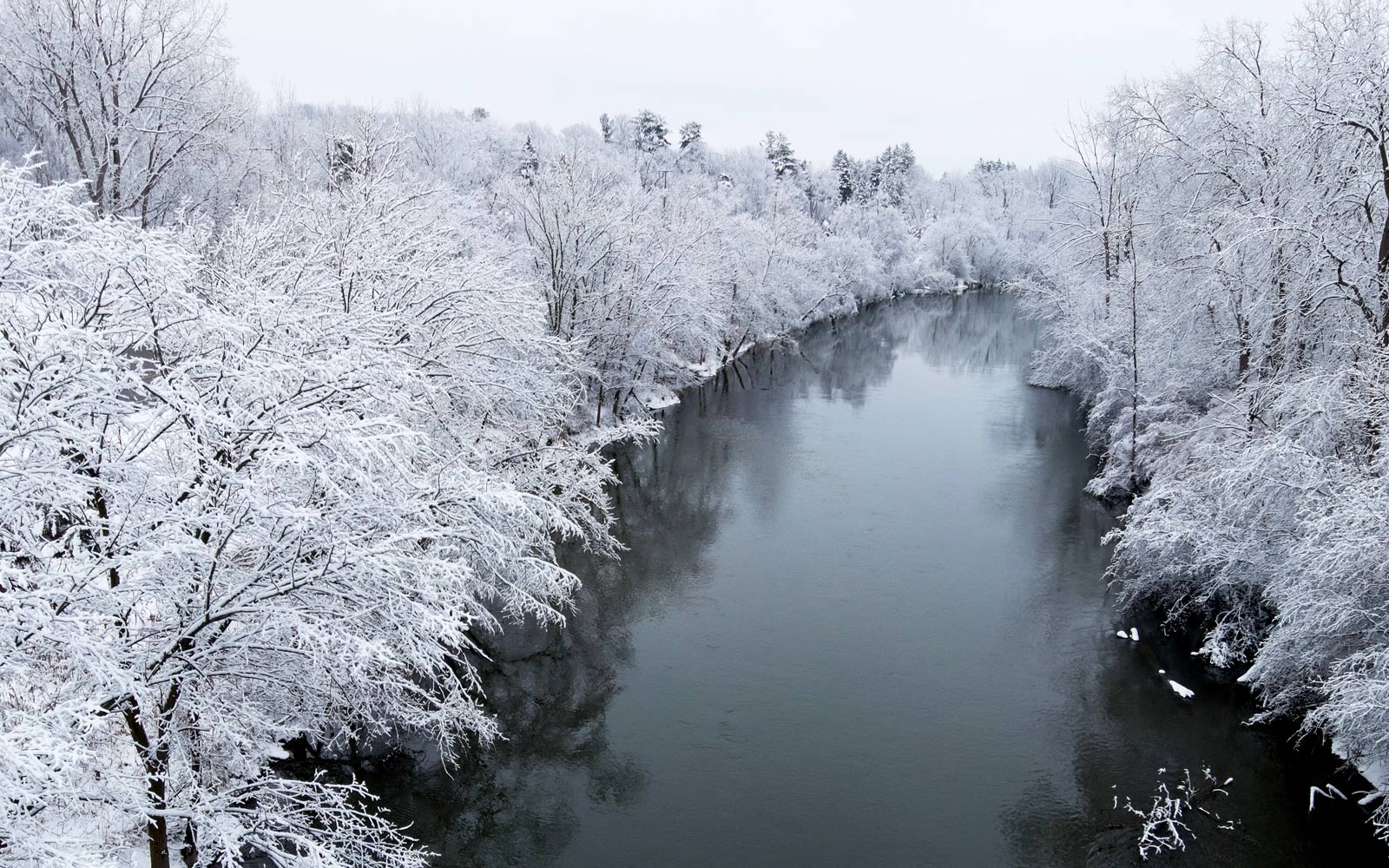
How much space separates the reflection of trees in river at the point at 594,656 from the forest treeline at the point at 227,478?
2.42 ft

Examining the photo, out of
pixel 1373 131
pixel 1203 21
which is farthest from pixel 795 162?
pixel 1373 131

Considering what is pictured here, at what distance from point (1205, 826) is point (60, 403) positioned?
A: 14627 mm

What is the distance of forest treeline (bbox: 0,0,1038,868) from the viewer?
21.2 feet

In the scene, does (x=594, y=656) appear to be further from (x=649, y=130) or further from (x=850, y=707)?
(x=649, y=130)

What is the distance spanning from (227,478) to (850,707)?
11164mm

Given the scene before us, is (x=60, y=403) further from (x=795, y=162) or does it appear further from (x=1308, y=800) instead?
(x=795, y=162)

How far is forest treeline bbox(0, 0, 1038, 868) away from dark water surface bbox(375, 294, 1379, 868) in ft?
5.05

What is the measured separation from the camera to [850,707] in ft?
48.0

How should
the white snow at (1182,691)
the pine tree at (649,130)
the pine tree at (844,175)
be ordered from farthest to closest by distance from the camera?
the pine tree at (844,175), the pine tree at (649,130), the white snow at (1182,691)

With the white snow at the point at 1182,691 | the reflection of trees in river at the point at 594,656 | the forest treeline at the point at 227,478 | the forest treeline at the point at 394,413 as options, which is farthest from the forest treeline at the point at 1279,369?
the forest treeline at the point at 227,478

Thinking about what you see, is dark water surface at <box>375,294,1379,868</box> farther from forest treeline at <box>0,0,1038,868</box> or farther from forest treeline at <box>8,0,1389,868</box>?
forest treeline at <box>0,0,1038,868</box>

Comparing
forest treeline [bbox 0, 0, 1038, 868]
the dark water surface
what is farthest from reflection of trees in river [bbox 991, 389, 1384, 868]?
forest treeline [bbox 0, 0, 1038, 868]

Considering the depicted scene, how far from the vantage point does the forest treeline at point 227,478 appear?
6.45 meters

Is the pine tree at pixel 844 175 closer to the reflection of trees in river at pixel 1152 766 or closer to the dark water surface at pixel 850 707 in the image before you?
the dark water surface at pixel 850 707
